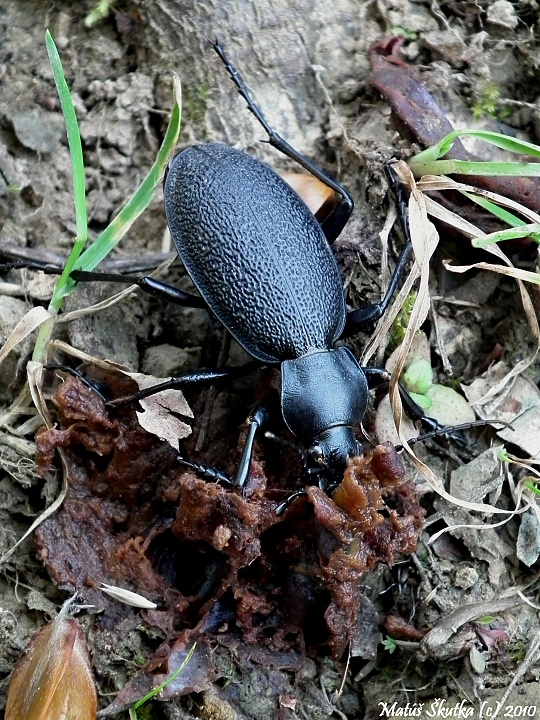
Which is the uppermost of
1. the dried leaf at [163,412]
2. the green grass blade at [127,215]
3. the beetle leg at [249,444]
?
the green grass blade at [127,215]

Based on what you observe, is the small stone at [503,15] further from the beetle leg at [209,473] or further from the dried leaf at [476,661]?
the dried leaf at [476,661]

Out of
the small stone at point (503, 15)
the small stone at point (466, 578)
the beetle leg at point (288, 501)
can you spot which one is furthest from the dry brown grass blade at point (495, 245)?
the small stone at point (503, 15)

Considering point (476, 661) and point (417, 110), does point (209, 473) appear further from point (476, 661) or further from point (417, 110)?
point (417, 110)

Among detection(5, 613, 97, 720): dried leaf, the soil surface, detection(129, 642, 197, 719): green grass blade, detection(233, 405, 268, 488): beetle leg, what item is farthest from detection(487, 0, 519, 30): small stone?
detection(5, 613, 97, 720): dried leaf

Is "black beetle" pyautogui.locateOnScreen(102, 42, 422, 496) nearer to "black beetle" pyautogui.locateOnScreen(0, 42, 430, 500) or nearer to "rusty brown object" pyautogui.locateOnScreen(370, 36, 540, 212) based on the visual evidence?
"black beetle" pyautogui.locateOnScreen(0, 42, 430, 500)

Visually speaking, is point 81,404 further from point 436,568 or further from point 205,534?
point 436,568

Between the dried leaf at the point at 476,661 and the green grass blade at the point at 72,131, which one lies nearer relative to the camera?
the dried leaf at the point at 476,661

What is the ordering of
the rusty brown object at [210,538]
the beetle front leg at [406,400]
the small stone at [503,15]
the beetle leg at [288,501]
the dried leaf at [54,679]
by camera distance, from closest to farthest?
the dried leaf at [54,679]
the rusty brown object at [210,538]
the beetle leg at [288,501]
the beetle front leg at [406,400]
the small stone at [503,15]
